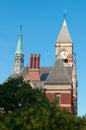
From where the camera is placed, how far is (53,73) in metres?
63.3

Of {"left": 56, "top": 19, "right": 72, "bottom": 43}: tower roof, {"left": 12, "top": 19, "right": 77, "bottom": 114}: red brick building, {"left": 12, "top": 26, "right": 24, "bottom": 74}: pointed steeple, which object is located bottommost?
{"left": 12, "top": 19, "right": 77, "bottom": 114}: red brick building

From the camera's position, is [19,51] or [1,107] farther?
[19,51]

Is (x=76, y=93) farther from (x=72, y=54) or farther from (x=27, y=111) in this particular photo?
(x=27, y=111)

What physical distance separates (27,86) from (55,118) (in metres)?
15.2

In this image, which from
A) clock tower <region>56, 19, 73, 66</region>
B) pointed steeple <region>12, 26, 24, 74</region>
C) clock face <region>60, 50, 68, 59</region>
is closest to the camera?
clock tower <region>56, 19, 73, 66</region>

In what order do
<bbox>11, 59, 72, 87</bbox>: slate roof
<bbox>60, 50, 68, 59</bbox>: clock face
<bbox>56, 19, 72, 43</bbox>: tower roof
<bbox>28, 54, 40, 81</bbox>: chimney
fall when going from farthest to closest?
<bbox>56, 19, 72, 43</bbox>: tower roof < <bbox>60, 50, 68, 59</bbox>: clock face < <bbox>28, 54, 40, 81</bbox>: chimney < <bbox>11, 59, 72, 87</bbox>: slate roof

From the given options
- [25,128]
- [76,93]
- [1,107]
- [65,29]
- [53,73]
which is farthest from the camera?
[65,29]

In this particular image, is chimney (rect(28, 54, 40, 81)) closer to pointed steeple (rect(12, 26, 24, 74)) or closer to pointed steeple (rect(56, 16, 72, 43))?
pointed steeple (rect(56, 16, 72, 43))

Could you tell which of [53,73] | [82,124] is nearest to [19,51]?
[53,73]

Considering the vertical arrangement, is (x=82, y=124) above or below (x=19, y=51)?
below

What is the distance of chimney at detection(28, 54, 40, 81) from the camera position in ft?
222

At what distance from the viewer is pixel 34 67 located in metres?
69.1

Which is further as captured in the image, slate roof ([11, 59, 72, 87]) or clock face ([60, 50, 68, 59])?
clock face ([60, 50, 68, 59])

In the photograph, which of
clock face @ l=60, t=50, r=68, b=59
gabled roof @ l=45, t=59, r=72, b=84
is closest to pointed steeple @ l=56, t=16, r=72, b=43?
clock face @ l=60, t=50, r=68, b=59
